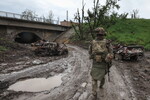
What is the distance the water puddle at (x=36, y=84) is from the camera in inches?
284

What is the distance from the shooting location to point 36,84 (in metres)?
7.95

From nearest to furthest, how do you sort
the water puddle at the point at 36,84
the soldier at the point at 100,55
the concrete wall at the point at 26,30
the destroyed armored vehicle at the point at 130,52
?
the soldier at the point at 100,55 < the water puddle at the point at 36,84 < the destroyed armored vehicle at the point at 130,52 < the concrete wall at the point at 26,30

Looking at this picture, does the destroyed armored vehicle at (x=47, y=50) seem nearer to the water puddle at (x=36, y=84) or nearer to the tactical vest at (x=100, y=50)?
the water puddle at (x=36, y=84)

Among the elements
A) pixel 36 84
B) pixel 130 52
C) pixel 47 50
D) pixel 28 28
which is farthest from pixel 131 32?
pixel 36 84

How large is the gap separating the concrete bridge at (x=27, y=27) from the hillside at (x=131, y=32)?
1314 centimetres

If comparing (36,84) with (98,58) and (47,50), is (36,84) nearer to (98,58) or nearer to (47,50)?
(98,58)

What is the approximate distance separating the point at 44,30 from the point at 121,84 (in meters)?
36.3

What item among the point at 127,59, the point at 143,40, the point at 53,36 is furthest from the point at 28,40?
the point at 127,59

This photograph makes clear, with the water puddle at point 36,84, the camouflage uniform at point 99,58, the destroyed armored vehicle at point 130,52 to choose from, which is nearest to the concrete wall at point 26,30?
the destroyed armored vehicle at point 130,52

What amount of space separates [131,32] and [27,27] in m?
21.4

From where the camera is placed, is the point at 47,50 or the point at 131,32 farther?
the point at 131,32

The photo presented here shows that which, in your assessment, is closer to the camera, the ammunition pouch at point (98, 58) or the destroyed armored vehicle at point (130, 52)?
the ammunition pouch at point (98, 58)

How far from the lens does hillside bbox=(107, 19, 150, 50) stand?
32.2 m

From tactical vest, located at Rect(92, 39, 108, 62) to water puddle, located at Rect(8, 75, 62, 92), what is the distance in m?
2.63
